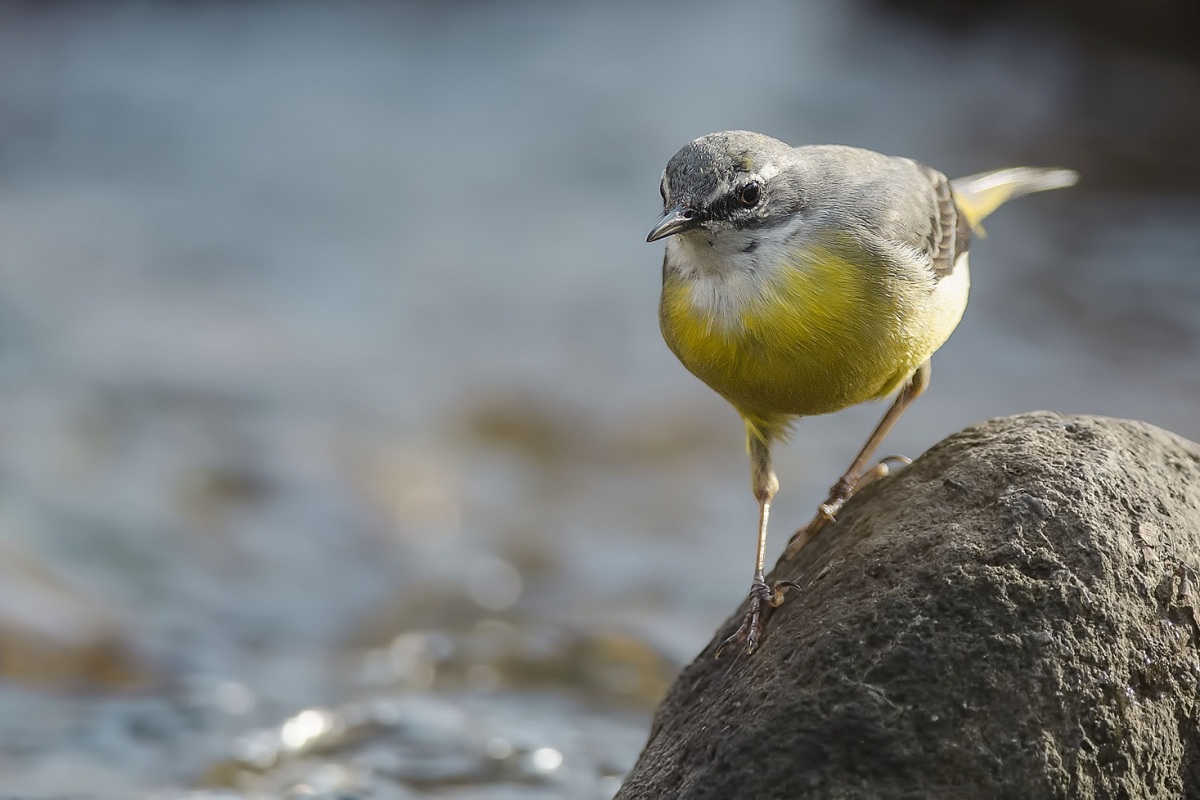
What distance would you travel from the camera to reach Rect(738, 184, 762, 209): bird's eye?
470 cm

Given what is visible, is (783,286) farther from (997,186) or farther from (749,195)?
(997,186)

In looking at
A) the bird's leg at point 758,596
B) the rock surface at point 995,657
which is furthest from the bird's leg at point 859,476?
the rock surface at point 995,657

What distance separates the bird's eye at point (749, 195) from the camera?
4695mm

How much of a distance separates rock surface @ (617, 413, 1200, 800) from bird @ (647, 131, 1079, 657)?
21.6 inches

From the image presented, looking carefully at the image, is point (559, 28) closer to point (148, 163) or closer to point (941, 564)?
point (148, 163)

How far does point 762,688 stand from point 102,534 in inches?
275

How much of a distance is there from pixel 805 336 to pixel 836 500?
0.91 m

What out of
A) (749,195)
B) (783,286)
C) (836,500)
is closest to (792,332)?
(783,286)

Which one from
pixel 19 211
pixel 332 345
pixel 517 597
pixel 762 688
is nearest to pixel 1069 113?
pixel 332 345

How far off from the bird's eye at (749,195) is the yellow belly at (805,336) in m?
0.27

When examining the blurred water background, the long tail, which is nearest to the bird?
the long tail

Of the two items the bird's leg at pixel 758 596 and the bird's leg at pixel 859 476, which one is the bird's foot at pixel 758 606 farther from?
the bird's leg at pixel 859 476

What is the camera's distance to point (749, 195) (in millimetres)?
4719

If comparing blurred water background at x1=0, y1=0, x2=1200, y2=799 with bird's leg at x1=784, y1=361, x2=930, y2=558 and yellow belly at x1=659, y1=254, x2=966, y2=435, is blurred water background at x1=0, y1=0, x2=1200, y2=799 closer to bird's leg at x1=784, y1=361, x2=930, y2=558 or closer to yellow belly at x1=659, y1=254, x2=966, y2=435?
bird's leg at x1=784, y1=361, x2=930, y2=558
